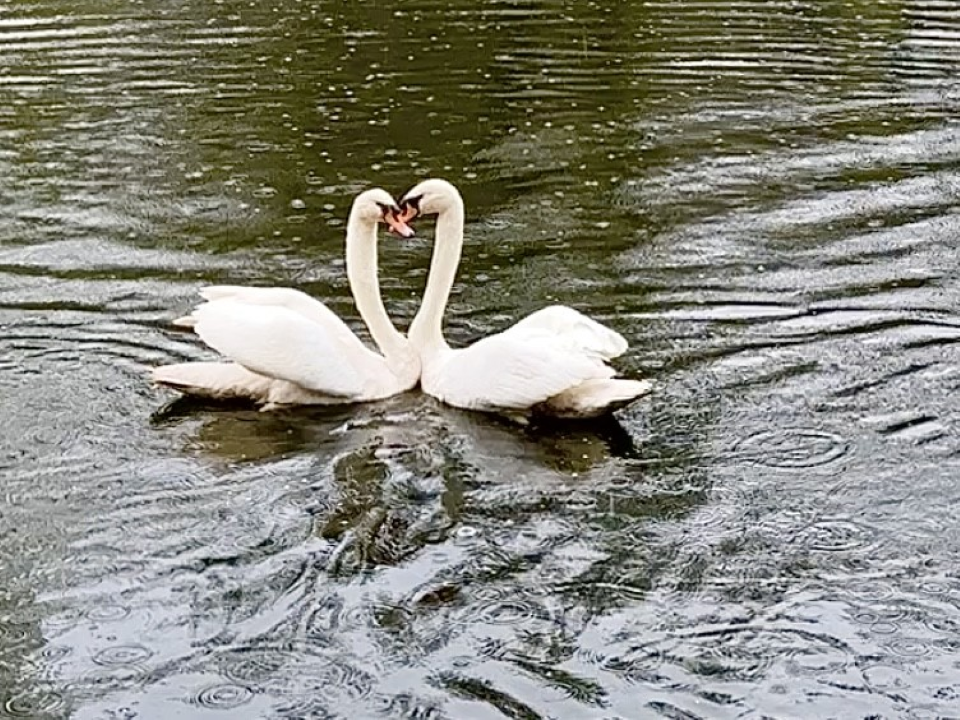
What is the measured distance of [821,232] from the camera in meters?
13.1

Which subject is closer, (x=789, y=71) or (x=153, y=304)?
(x=153, y=304)

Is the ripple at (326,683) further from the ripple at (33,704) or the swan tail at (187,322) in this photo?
the swan tail at (187,322)

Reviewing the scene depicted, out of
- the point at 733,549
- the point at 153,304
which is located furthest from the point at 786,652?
the point at 153,304

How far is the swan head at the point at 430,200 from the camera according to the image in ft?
33.5

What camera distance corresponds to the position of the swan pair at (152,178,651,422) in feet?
31.0

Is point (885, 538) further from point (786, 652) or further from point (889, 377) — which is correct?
point (889, 377)

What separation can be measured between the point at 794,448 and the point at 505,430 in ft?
5.35

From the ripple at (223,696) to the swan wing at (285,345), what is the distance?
3.10 m

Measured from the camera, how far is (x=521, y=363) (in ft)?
30.9

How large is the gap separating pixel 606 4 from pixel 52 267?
13.5m

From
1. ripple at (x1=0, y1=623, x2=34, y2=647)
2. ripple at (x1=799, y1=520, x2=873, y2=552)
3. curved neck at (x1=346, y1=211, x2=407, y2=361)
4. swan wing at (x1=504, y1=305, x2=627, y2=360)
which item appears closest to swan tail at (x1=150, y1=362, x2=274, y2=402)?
curved neck at (x1=346, y1=211, x2=407, y2=361)

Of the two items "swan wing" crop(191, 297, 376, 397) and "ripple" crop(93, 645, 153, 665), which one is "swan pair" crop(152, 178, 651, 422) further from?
"ripple" crop(93, 645, 153, 665)

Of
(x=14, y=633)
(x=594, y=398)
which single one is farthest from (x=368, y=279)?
(x=14, y=633)

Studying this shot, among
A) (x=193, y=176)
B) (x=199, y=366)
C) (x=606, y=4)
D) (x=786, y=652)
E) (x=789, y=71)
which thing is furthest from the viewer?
(x=606, y=4)
